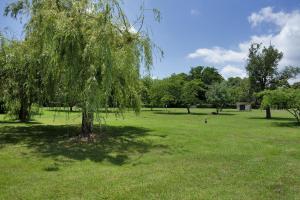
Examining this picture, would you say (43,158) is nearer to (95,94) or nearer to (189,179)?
(95,94)

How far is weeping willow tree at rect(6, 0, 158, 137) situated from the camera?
10180 millimetres

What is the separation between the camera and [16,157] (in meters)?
9.21

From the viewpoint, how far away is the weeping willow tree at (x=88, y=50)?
10.2 m

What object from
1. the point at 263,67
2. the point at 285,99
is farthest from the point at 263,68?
the point at 285,99

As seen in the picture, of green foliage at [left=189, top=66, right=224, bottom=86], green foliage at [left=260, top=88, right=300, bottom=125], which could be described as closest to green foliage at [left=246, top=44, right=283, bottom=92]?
green foliage at [left=260, top=88, right=300, bottom=125]

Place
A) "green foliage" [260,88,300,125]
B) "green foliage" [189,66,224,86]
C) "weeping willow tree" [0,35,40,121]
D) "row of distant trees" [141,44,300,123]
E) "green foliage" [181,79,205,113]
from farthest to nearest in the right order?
1. "green foliage" [189,66,224,86]
2. "green foliage" [181,79,205,113]
3. "row of distant trees" [141,44,300,123]
4. "green foliage" [260,88,300,125]
5. "weeping willow tree" [0,35,40,121]

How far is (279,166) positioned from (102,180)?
184 inches

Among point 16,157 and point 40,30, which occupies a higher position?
point 40,30

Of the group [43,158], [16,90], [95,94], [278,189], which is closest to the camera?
[278,189]

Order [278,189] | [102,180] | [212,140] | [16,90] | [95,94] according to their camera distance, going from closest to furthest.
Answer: [278,189]
[102,180]
[95,94]
[212,140]
[16,90]

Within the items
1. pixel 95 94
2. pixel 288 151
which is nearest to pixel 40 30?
pixel 95 94

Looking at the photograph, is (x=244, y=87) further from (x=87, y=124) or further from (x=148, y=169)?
(x=148, y=169)

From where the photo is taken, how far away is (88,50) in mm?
10289

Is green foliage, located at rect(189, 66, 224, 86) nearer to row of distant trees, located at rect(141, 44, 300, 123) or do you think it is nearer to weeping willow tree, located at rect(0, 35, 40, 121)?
row of distant trees, located at rect(141, 44, 300, 123)
